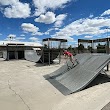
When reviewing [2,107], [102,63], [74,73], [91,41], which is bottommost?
[2,107]

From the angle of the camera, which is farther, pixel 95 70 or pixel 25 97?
pixel 95 70

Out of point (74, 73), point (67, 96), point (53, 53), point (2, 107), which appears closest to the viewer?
point (2, 107)

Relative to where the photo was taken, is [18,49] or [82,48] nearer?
[82,48]

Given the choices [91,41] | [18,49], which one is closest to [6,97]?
[91,41]

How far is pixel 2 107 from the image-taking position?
14.8 feet

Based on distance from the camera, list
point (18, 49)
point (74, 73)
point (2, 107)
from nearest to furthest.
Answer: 1. point (2, 107)
2. point (74, 73)
3. point (18, 49)

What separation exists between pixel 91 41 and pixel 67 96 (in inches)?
685

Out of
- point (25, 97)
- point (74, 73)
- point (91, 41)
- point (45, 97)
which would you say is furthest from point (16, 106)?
point (91, 41)

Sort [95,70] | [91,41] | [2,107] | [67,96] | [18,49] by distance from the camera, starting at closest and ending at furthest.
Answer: [2,107] → [67,96] → [95,70] → [91,41] → [18,49]

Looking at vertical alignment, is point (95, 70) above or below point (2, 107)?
above

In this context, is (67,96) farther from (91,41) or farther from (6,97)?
(91,41)

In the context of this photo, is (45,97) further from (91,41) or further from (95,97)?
(91,41)

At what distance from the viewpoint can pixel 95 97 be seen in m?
4.79

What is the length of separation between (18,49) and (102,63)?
20859 mm
